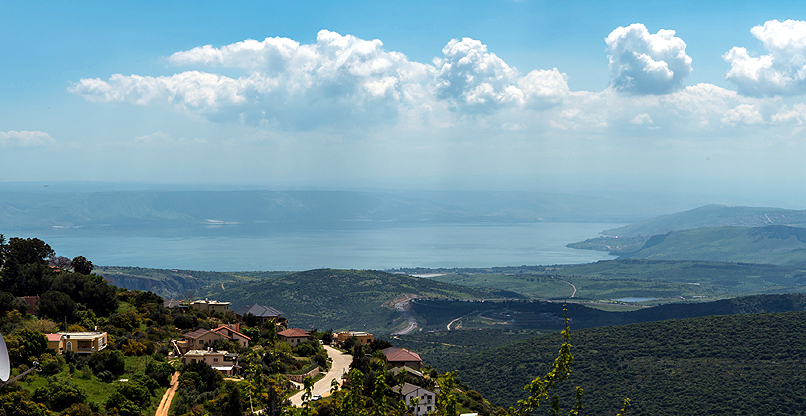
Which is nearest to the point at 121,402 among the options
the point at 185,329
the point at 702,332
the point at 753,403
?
the point at 185,329

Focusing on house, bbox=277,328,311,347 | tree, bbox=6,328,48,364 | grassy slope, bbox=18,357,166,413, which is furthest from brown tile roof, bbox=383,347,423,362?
tree, bbox=6,328,48,364

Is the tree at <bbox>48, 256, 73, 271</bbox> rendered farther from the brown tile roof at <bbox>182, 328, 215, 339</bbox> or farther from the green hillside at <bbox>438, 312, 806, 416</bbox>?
the green hillside at <bbox>438, 312, 806, 416</bbox>

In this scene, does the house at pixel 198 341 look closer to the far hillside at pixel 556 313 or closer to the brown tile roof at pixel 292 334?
the brown tile roof at pixel 292 334

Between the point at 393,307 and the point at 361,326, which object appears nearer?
the point at 361,326

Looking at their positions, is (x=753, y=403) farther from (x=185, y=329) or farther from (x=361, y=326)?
(x=361, y=326)

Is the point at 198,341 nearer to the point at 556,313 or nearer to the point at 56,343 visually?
the point at 56,343

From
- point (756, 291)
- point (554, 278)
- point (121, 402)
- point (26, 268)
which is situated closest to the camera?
point (121, 402)

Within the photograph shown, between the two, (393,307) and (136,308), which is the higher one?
(136,308)
